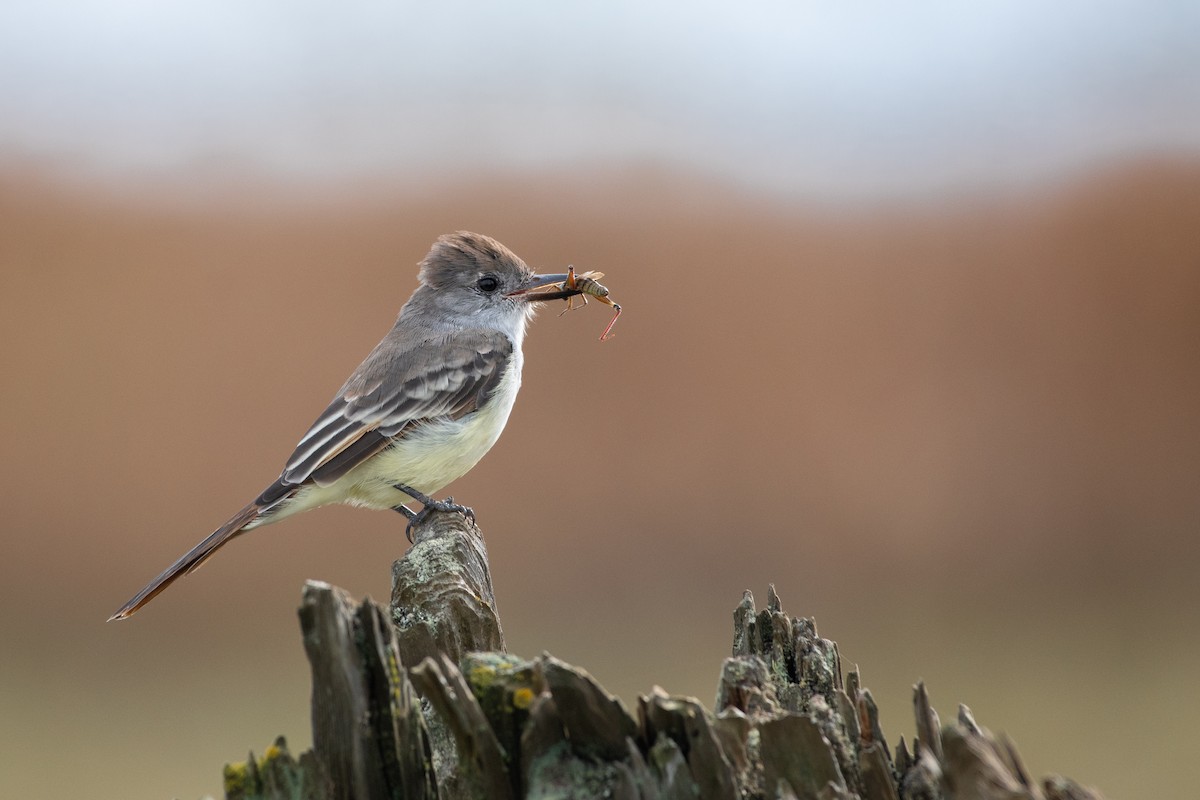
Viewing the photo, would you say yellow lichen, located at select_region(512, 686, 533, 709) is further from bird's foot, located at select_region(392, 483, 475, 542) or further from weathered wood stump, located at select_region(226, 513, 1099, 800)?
bird's foot, located at select_region(392, 483, 475, 542)

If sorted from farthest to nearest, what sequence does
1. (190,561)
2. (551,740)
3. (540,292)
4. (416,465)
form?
(540,292) → (416,465) → (190,561) → (551,740)

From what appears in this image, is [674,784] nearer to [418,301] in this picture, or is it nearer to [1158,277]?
[418,301]

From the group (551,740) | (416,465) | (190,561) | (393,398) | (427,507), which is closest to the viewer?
(551,740)

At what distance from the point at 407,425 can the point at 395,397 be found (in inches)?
7.7

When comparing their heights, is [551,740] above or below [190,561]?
below

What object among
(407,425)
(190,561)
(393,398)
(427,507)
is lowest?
(190,561)

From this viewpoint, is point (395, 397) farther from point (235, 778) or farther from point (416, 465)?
point (235, 778)

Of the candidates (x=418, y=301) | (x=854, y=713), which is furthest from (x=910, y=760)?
(x=418, y=301)

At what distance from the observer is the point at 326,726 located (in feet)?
8.39

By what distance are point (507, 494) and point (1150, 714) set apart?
6013 mm

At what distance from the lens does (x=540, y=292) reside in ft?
21.8

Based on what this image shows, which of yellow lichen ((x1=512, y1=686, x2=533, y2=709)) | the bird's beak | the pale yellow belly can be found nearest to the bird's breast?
the pale yellow belly

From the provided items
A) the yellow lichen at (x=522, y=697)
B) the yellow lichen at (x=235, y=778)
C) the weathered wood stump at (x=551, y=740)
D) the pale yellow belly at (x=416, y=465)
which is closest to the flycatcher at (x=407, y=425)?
the pale yellow belly at (x=416, y=465)

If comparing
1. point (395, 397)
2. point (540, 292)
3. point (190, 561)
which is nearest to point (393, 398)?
point (395, 397)
